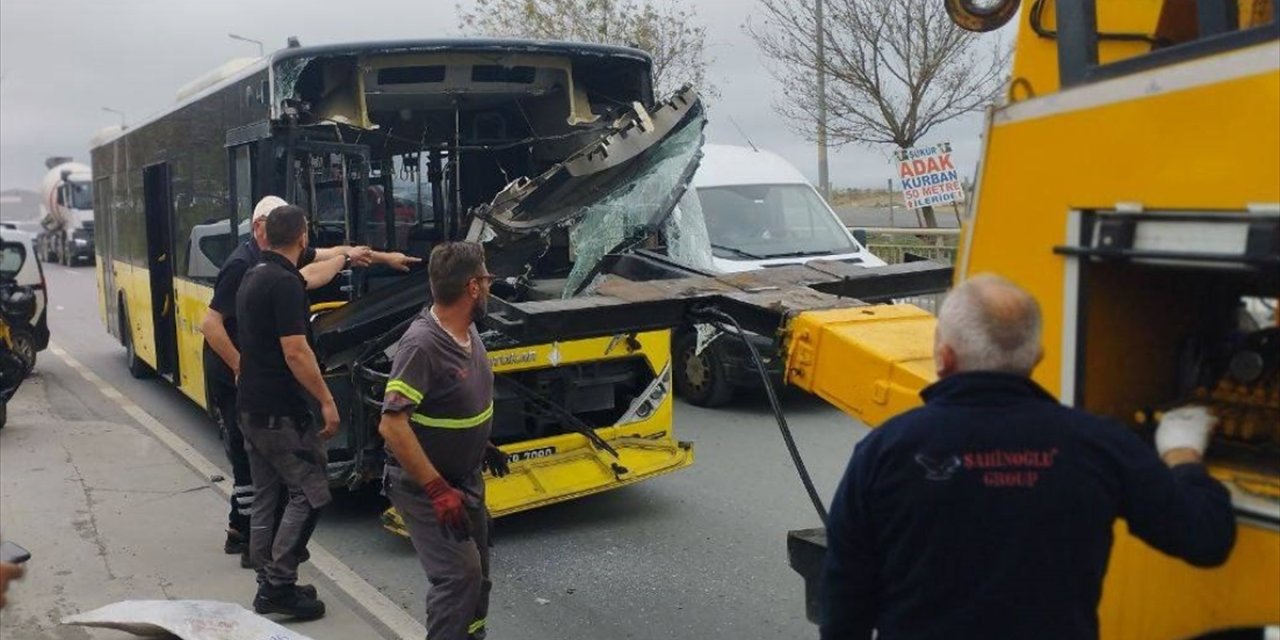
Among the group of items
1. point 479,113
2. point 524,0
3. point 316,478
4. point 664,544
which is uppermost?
point 524,0

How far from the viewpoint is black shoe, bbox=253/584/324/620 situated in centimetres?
548

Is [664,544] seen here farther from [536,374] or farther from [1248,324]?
[1248,324]

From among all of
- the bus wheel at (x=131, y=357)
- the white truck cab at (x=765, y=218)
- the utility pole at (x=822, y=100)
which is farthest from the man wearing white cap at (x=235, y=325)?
the utility pole at (x=822, y=100)

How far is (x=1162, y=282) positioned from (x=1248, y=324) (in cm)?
28

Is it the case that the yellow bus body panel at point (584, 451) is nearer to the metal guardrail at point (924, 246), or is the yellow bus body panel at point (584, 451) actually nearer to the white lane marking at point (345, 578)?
the white lane marking at point (345, 578)

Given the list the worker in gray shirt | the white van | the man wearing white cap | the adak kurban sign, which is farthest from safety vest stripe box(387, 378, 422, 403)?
the adak kurban sign

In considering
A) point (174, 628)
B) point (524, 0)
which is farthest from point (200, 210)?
point (524, 0)

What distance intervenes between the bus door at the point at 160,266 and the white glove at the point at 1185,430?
918 cm

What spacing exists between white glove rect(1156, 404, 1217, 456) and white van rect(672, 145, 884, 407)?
728 cm

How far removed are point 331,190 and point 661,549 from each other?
2.96 m

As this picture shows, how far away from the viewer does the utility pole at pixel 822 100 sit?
2053 cm

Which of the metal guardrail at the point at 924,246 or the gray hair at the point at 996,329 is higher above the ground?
the gray hair at the point at 996,329

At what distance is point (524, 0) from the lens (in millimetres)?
24609

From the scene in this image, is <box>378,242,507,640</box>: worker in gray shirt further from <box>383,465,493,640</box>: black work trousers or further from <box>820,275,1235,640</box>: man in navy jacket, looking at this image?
<box>820,275,1235,640</box>: man in navy jacket
